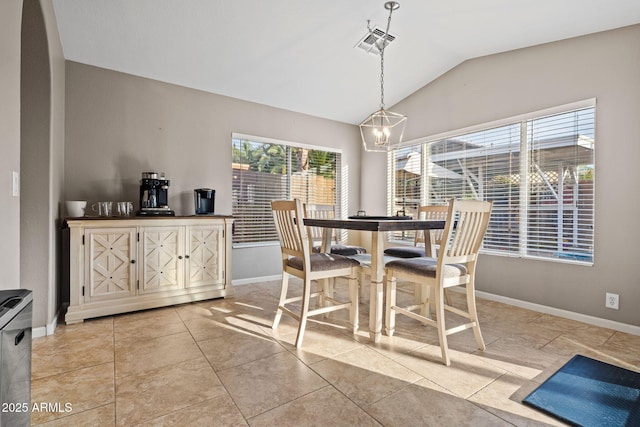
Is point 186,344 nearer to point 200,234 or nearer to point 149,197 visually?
point 200,234

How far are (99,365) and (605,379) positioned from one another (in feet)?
9.96

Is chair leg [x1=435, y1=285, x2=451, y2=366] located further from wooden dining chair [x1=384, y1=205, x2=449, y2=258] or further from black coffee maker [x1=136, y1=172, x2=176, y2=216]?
black coffee maker [x1=136, y1=172, x2=176, y2=216]

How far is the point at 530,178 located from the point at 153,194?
12.5 ft

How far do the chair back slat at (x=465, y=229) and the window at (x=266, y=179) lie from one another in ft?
8.88

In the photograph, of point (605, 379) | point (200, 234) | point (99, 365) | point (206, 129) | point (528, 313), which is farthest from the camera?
point (206, 129)

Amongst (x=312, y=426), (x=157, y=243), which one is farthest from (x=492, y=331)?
(x=157, y=243)

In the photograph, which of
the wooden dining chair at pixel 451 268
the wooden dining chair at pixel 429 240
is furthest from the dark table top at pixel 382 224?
the wooden dining chair at pixel 429 240

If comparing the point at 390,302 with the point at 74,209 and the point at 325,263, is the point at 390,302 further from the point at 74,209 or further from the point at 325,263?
the point at 74,209

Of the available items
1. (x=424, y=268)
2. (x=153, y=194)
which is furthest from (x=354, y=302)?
(x=153, y=194)

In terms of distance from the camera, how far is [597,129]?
270 centimetres

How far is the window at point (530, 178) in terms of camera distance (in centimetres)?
283

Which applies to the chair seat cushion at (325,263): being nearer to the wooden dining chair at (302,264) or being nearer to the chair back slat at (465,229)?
the wooden dining chair at (302,264)

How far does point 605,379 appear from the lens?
1.80 m

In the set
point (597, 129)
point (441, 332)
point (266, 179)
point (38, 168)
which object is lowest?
point (441, 332)
